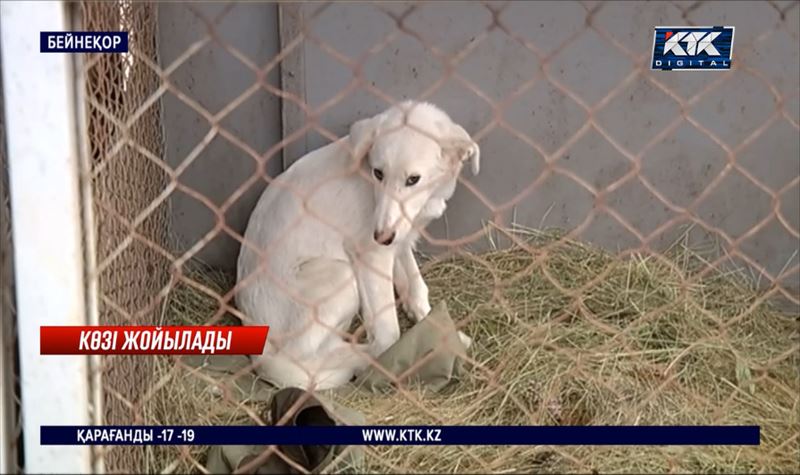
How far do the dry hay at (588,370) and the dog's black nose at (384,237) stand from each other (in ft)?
0.89

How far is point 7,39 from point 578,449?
1226 millimetres

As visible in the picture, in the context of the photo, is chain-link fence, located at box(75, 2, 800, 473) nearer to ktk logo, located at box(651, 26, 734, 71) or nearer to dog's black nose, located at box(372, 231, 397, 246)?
dog's black nose, located at box(372, 231, 397, 246)

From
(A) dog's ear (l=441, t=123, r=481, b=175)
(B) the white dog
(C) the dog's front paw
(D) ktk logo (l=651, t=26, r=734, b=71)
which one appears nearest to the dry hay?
(C) the dog's front paw

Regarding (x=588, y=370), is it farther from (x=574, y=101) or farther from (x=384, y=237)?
(x=574, y=101)

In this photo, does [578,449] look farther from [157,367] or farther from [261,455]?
[157,367]

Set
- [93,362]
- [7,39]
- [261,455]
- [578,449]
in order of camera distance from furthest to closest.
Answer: [578,449] → [261,455] → [93,362] → [7,39]

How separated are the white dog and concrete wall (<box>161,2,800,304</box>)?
36cm

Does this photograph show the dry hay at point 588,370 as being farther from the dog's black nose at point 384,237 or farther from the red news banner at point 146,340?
Result: the dog's black nose at point 384,237

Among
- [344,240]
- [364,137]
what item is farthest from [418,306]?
[364,137]

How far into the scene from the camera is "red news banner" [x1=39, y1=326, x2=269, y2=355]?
50.2 inches

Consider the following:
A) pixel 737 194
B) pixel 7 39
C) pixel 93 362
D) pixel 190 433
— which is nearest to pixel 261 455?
pixel 190 433

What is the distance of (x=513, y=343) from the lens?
7.69 feet

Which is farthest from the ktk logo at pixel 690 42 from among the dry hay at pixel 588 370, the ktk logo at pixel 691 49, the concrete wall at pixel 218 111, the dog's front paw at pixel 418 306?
the concrete wall at pixel 218 111

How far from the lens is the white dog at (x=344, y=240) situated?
2275 mm
